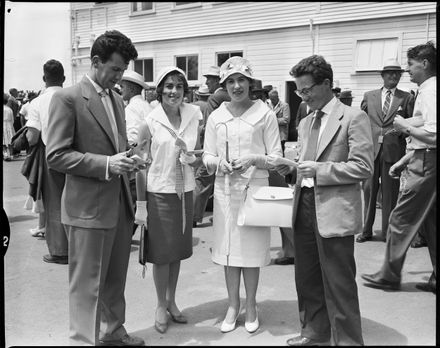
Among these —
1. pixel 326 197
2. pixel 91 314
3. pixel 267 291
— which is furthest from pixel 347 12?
pixel 91 314

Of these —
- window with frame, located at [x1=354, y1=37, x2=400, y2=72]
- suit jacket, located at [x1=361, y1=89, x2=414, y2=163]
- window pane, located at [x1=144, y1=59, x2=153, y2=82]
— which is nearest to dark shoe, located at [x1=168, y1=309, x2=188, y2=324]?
suit jacket, located at [x1=361, y1=89, x2=414, y2=163]

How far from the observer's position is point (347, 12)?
1085 centimetres

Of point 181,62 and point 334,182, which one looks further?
point 181,62

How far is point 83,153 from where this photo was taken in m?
2.84

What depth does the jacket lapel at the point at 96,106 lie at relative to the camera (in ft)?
9.24

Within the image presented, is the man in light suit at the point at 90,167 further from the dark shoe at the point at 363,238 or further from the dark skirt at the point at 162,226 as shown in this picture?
the dark shoe at the point at 363,238

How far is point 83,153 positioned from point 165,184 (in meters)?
0.84

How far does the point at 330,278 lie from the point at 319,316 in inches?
17.8

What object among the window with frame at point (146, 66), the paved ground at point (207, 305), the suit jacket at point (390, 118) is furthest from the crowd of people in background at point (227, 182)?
the window with frame at point (146, 66)

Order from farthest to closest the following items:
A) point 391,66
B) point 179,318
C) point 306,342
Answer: point 391,66 → point 179,318 → point 306,342

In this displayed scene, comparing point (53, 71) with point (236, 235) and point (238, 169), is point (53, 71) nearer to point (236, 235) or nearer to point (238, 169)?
point (238, 169)

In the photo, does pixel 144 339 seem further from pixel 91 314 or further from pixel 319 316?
pixel 319 316

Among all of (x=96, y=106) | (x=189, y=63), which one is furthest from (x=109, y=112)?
(x=189, y=63)

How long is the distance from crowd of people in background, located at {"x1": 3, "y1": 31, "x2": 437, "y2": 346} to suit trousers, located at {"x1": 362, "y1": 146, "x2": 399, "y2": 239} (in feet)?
4.62
